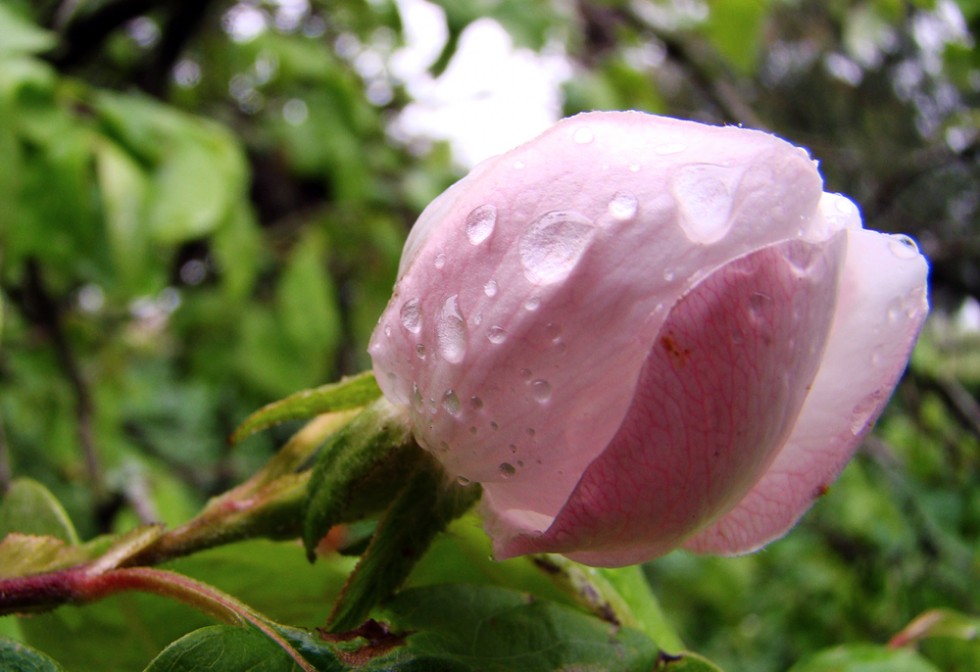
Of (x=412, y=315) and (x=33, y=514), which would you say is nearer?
(x=412, y=315)

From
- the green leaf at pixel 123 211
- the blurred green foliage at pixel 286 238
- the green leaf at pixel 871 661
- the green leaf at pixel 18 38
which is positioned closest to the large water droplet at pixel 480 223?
the blurred green foliage at pixel 286 238

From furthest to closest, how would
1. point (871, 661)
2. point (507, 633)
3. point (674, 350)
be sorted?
1. point (871, 661)
2. point (507, 633)
3. point (674, 350)

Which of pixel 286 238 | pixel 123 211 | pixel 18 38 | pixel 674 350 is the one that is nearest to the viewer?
pixel 674 350

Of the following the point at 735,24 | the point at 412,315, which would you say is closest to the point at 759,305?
the point at 412,315

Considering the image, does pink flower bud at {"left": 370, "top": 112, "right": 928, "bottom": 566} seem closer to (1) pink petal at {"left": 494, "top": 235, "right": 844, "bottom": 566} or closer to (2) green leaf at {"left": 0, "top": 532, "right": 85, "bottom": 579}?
(1) pink petal at {"left": 494, "top": 235, "right": 844, "bottom": 566}

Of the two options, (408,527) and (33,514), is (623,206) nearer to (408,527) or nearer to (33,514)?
→ (408,527)

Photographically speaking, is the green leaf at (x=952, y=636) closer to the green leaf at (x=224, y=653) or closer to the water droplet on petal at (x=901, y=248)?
the water droplet on petal at (x=901, y=248)
